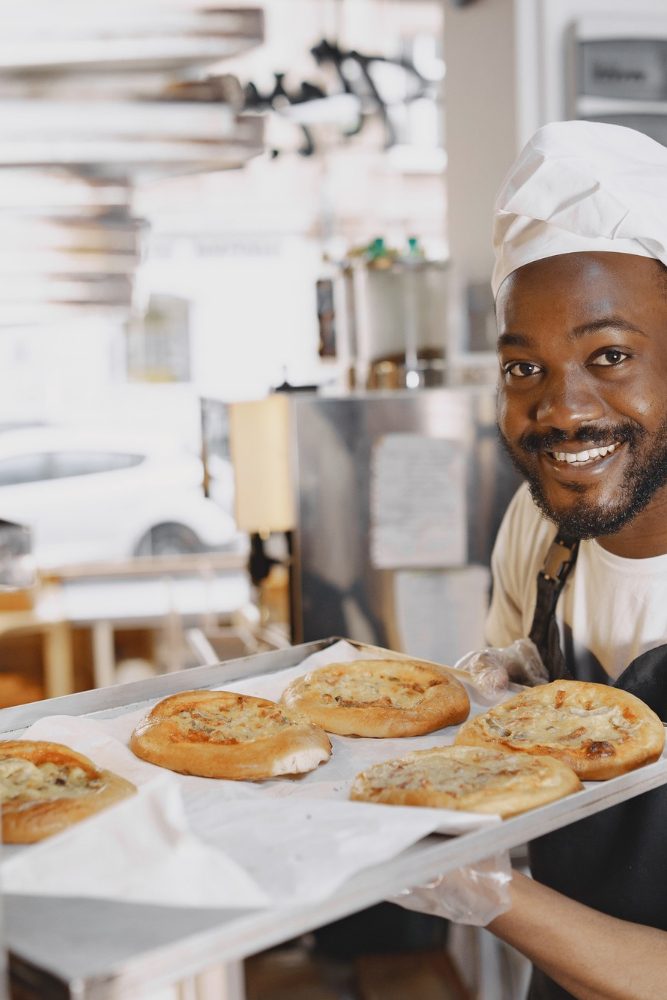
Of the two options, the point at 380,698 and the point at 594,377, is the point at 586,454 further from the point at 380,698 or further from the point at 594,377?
the point at 380,698

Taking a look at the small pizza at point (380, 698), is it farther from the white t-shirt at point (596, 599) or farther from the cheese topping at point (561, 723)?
the white t-shirt at point (596, 599)

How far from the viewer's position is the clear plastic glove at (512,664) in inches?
62.7

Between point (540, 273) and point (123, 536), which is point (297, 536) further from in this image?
point (123, 536)

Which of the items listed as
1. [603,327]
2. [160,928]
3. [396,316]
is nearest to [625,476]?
[603,327]

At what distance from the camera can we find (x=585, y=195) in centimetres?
143

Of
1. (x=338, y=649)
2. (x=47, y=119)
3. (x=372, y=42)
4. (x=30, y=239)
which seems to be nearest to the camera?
(x=47, y=119)

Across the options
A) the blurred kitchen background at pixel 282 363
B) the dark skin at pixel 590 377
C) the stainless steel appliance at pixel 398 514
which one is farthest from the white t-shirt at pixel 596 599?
the stainless steel appliance at pixel 398 514

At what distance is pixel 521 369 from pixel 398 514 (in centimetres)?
173

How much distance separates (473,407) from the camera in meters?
3.29

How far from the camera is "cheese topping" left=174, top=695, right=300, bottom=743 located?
4.13ft

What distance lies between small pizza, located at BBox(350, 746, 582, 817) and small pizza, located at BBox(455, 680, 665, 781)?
45mm

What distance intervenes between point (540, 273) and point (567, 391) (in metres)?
0.17

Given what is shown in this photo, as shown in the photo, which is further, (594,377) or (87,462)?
(87,462)

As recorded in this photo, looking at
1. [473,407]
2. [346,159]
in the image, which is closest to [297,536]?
[473,407]
